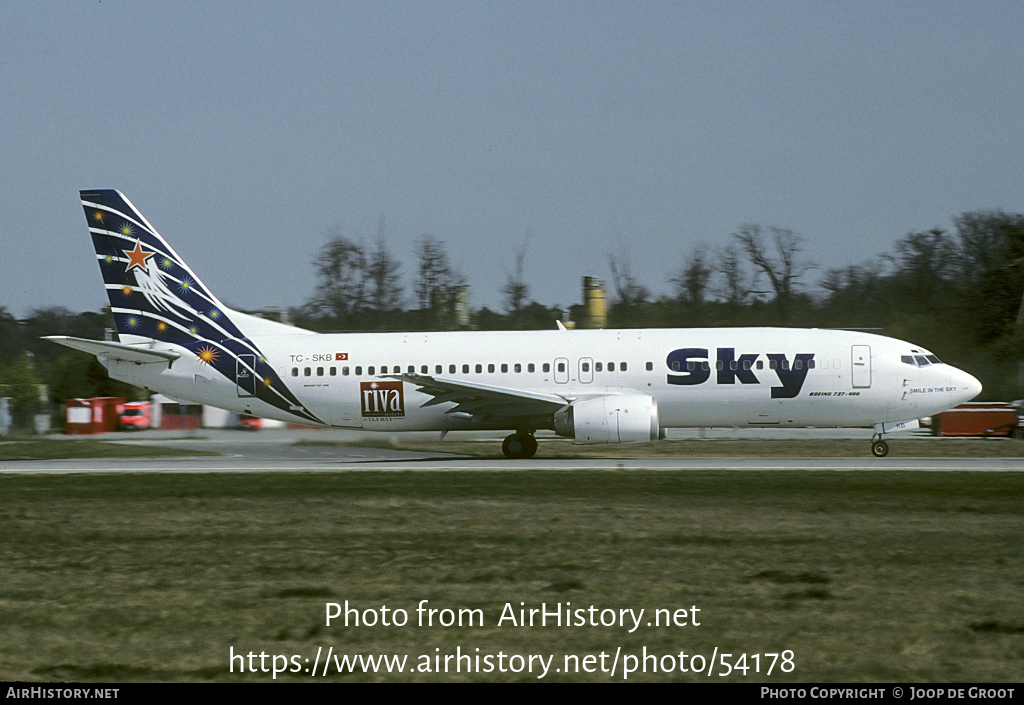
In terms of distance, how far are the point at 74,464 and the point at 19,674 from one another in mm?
21502

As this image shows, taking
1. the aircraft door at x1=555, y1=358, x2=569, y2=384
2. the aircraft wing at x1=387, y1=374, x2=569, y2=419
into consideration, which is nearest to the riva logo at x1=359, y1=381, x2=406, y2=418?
the aircraft wing at x1=387, y1=374, x2=569, y2=419

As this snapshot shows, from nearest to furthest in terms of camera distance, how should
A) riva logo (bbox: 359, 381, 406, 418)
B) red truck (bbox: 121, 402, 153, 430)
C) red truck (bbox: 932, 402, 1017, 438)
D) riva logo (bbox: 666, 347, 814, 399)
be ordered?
riva logo (bbox: 666, 347, 814, 399), riva logo (bbox: 359, 381, 406, 418), red truck (bbox: 932, 402, 1017, 438), red truck (bbox: 121, 402, 153, 430)

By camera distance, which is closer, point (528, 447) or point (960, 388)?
point (960, 388)

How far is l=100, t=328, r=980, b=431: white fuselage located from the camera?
25844 mm

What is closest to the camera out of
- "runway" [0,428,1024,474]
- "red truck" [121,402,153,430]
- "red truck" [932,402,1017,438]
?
"runway" [0,428,1024,474]

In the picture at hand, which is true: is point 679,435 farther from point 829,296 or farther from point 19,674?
point 19,674

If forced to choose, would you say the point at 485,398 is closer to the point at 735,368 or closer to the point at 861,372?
the point at 735,368

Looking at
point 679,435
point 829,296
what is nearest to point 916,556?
point 679,435

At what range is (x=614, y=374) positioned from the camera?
2667cm

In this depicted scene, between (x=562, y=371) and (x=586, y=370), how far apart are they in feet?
2.08

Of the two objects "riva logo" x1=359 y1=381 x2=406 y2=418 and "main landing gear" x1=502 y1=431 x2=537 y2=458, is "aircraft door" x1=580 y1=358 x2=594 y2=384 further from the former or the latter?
"riva logo" x1=359 y1=381 x2=406 y2=418

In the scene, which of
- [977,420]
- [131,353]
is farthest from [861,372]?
[131,353]

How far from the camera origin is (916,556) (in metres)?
11.6

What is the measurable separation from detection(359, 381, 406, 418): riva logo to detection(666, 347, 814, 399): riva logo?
718 cm
